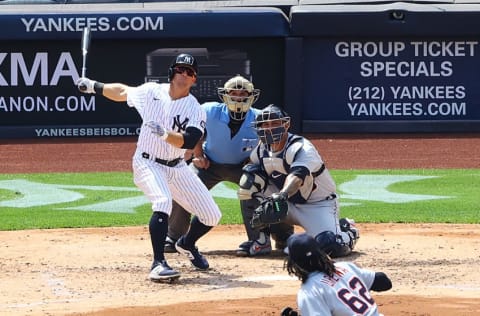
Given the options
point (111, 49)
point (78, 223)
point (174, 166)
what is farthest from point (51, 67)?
point (174, 166)

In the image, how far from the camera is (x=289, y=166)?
27.5 ft

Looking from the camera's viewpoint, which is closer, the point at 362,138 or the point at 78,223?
the point at 78,223

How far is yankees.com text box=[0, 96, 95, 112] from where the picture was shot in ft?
62.3

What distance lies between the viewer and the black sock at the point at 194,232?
857cm

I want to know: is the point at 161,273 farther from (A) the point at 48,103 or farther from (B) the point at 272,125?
(A) the point at 48,103

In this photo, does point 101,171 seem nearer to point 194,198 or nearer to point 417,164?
point 417,164

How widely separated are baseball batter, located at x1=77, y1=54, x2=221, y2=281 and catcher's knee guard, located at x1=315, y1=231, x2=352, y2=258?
84 centimetres

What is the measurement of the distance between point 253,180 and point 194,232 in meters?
0.63

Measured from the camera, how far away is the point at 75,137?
1908 cm

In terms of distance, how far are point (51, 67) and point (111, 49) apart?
3.60 ft

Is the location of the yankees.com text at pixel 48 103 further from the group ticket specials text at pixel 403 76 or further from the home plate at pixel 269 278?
the home plate at pixel 269 278

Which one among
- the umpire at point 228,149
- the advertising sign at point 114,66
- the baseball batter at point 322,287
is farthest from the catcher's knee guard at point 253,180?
the advertising sign at point 114,66

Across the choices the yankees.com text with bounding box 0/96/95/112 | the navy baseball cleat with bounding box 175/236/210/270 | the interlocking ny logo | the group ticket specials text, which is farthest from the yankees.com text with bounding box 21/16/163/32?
the interlocking ny logo

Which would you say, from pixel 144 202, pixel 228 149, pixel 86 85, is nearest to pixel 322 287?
pixel 86 85
